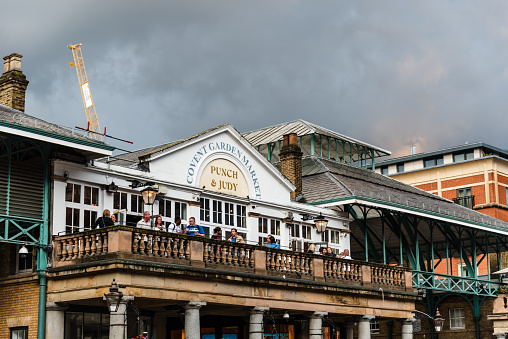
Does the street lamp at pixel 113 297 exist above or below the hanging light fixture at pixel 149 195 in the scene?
below

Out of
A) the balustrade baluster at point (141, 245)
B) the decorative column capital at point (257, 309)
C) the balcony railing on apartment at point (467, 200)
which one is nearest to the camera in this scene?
the balustrade baluster at point (141, 245)

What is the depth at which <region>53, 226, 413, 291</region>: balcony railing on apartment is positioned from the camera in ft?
79.3

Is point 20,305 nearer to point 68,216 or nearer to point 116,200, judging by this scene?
point 68,216

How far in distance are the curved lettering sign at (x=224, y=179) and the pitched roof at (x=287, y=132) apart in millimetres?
11370

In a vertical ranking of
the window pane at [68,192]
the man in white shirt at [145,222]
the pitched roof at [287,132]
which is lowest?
the man in white shirt at [145,222]

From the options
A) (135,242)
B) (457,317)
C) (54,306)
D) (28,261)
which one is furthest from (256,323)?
(457,317)

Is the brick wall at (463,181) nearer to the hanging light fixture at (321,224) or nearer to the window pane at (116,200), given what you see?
the hanging light fixture at (321,224)

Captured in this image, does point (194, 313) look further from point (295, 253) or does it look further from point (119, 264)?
point (295, 253)

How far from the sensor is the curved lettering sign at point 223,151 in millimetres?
30953

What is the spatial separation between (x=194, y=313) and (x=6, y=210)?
662cm

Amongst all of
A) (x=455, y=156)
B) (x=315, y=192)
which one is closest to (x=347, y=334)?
(x=315, y=192)

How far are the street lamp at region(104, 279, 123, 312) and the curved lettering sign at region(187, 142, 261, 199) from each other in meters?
8.30

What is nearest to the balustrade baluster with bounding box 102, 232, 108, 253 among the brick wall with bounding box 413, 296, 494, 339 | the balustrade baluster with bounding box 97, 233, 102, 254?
the balustrade baluster with bounding box 97, 233, 102, 254

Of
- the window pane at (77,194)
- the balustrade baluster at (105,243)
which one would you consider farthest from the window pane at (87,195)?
the balustrade baluster at (105,243)
